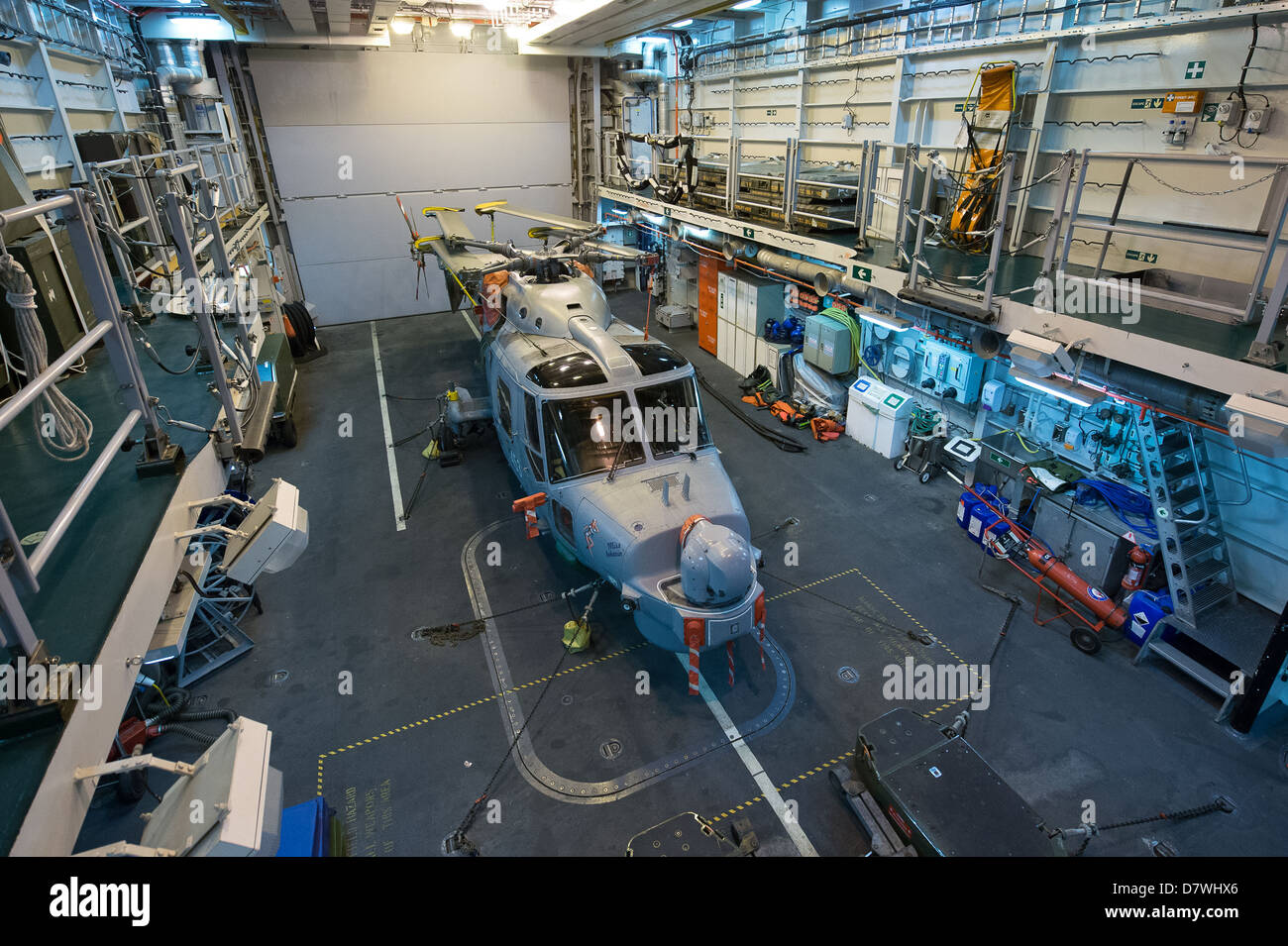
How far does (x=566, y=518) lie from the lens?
721 cm

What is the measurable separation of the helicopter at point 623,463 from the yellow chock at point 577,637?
0.68 m

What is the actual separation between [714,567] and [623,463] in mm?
1907

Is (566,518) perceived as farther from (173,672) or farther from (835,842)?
(173,672)

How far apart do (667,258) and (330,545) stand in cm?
1281

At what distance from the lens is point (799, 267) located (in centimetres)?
1181

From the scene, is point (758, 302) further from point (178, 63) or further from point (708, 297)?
point (178, 63)

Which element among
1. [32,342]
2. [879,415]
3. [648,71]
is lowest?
[879,415]

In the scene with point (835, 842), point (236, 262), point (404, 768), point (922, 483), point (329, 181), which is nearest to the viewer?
point (835, 842)

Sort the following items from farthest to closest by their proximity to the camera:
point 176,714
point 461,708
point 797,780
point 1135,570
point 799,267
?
1. point 799,267
2. point 1135,570
3. point 461,708
4. point 176,714
5. point 797,780

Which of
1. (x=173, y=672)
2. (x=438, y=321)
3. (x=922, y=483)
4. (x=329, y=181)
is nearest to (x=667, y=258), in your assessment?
(x=438, y=321)

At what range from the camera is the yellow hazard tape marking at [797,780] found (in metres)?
5.56

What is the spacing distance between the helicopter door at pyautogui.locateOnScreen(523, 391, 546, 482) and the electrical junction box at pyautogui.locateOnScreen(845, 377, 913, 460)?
6412mm

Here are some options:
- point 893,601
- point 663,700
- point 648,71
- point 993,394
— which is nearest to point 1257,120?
point 993,394

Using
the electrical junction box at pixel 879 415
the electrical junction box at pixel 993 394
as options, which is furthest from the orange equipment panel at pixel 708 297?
the electrical junction box at pixel 993 394
